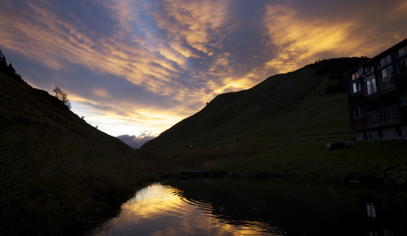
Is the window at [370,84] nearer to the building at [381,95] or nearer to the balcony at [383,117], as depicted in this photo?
the building at [381,95]

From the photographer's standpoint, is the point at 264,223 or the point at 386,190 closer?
the point at 264,223

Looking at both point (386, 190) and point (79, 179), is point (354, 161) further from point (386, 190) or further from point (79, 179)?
point (79, 179)

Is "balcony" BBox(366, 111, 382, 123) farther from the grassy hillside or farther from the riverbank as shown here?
the grassy hillside

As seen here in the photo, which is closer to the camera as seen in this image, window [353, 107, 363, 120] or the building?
the building

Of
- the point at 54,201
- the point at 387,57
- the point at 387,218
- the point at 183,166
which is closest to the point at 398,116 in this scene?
the point at 387,57

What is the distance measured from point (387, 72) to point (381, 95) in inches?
148

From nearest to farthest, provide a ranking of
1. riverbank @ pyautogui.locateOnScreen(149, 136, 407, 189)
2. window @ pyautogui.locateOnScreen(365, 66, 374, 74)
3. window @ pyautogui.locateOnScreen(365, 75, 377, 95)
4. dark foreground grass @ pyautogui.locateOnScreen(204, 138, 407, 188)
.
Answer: dark foreground grass @ pyautogui.locateOnScreen(204, 138, 407, 188) < riverbank @ pyautogui.locateOnScreen(149, 136, 407, 189) < window @ pyautogui.locateOnScreen(365, 75, 377, 95) < window @ pyautogui.locateOnScreen(365, 66, 374, 74)

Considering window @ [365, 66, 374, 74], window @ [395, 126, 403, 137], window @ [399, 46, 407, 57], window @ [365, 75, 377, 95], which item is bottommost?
window @ [395, 126, 403, 137]

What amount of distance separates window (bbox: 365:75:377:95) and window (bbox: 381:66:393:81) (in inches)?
94.3

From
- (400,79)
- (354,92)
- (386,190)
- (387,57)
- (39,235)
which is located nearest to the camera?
(39,235)

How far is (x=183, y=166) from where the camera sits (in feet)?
203

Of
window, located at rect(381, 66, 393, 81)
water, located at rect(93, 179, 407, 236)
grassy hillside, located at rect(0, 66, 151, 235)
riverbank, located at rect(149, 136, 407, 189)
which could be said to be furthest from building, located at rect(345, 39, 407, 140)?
grassy hillside, located at rect(0, 66, 151, 235)

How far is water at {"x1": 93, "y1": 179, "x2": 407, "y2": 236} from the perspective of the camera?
14328 millimetres

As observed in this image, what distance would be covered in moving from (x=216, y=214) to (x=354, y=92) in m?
47.4
